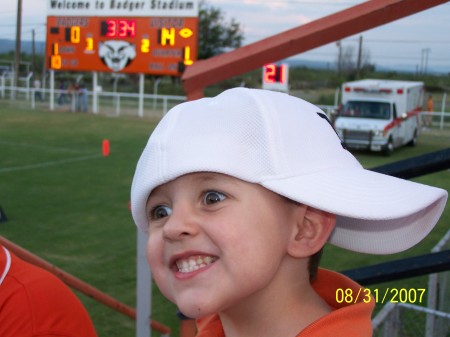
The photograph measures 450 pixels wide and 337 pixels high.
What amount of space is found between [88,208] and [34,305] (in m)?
7.11

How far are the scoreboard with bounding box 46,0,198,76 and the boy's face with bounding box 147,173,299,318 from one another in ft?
65.5

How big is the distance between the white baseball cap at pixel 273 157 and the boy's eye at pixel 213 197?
0.15 feet

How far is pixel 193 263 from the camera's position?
108 cm

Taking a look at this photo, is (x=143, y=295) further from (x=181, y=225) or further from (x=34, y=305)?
(x=181, y=225)

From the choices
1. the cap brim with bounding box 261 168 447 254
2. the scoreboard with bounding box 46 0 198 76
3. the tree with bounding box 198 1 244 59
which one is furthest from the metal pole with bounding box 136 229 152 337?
the tree with bounding box 198 1 244 59

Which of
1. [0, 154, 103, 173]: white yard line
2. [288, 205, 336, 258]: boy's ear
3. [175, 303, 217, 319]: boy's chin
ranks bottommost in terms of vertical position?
[0, 154, 103, 173]: white yard line

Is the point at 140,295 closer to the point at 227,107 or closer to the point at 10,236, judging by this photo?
the point at 227,107

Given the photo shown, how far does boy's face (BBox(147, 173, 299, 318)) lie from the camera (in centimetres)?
105

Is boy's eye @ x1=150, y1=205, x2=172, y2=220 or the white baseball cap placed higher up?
the white baseball cap

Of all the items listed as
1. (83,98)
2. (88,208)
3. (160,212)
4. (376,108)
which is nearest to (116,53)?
(83,98)

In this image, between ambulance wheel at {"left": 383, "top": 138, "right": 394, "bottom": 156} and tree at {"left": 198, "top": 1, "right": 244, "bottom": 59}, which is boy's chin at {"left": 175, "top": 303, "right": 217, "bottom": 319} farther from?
tree at {"left": 198, "top": 1, "right": 244, "bottom": 59}

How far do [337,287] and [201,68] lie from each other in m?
0.75

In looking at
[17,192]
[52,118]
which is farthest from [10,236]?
[52,118]

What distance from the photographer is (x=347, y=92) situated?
16516 mm
